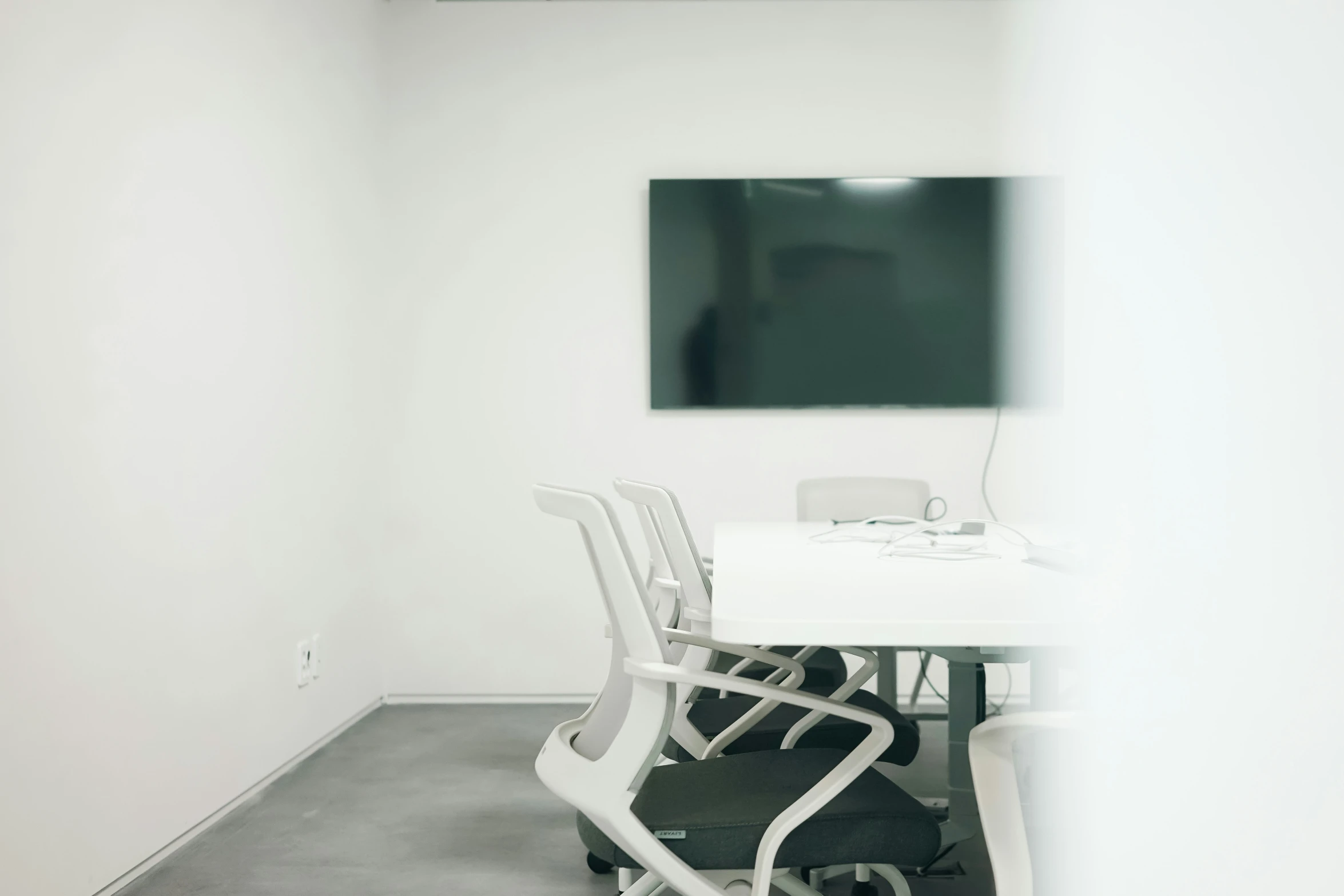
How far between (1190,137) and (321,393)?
3.80 meters

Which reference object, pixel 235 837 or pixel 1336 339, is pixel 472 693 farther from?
pixel 1336 339

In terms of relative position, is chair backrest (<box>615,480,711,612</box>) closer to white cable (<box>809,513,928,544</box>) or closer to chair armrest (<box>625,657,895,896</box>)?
white cable (<box>809,513,928,544</box>)

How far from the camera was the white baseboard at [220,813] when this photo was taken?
253 cm

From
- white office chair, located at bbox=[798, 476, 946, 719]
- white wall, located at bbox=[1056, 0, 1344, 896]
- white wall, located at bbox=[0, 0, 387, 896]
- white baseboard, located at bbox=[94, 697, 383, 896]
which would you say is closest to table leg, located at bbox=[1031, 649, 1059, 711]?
white wall, located at bbox=[1056, 0, 1344, 896]

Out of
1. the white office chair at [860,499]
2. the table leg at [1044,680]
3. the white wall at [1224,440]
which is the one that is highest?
the white wall at [1224,440]

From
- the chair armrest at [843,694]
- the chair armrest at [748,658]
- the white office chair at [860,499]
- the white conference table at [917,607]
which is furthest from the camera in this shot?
the white office chair at [860,499]

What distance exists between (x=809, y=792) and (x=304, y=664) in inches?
107

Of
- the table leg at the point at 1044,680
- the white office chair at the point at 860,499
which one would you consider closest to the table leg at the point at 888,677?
the white office chair at the point at 860,499

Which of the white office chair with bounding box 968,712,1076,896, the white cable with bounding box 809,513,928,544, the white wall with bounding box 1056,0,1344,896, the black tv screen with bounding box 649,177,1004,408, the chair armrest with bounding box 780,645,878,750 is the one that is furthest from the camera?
the black tv screen with bounding box 649,177,1004,408

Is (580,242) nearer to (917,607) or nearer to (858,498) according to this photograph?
(858,498)

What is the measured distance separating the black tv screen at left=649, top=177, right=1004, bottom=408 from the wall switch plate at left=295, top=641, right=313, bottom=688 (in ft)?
5.87

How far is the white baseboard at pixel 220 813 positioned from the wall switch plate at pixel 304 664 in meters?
0.26

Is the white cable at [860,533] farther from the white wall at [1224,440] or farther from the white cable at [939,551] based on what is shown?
the white wall at [1224,440]

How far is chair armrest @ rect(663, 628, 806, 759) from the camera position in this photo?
5.81 feet
